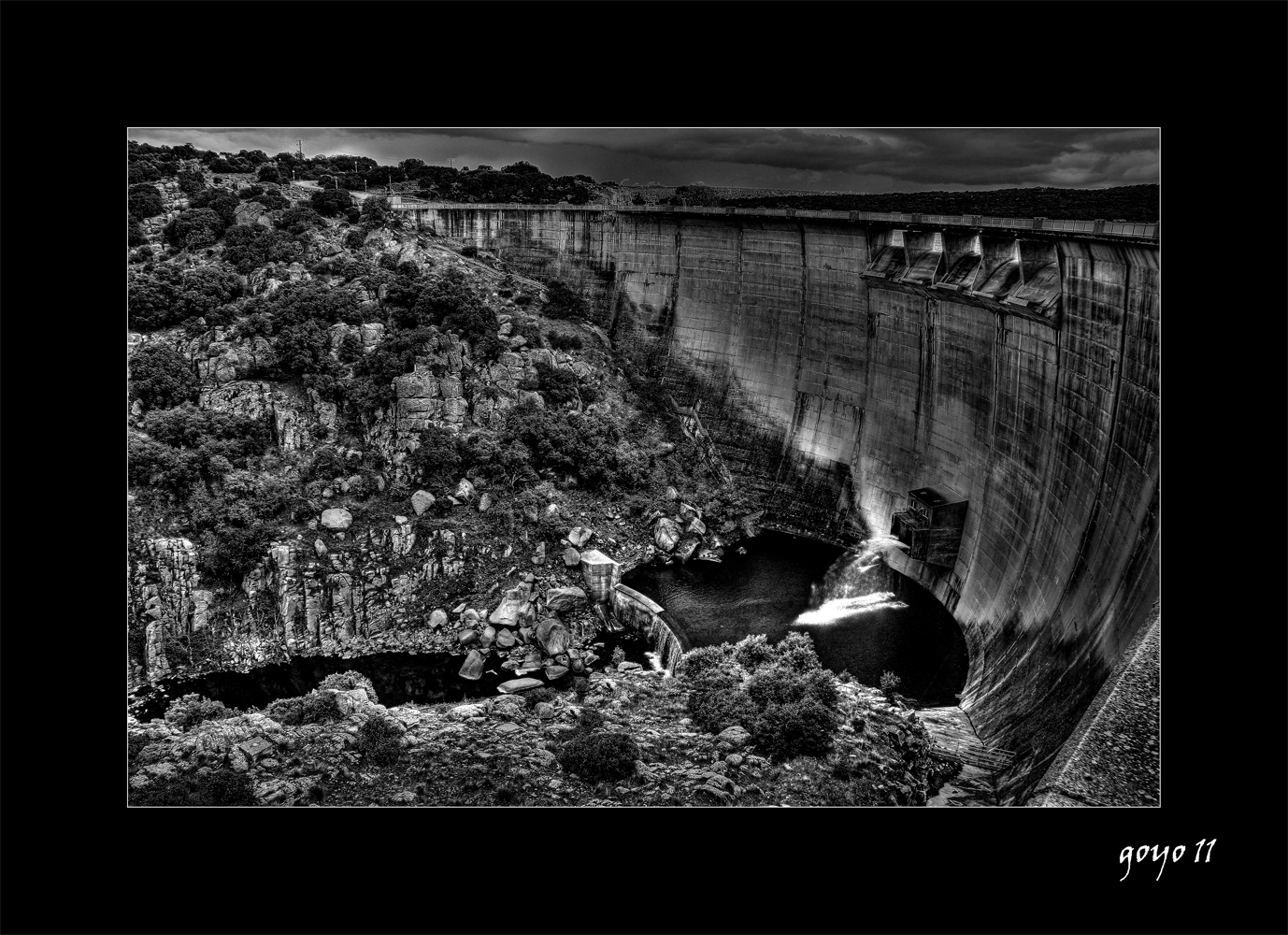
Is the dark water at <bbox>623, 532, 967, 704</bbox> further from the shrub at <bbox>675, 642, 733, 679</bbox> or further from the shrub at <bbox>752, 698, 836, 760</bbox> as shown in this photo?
the shrub at <bbox>752, 698, 836, 760</bbox>

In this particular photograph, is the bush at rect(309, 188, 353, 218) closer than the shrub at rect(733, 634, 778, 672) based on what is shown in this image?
No

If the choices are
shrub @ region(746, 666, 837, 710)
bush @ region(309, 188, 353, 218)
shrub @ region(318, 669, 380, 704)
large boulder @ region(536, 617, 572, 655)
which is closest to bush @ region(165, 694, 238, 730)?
shrub @ region(318, 669, 380, 704)

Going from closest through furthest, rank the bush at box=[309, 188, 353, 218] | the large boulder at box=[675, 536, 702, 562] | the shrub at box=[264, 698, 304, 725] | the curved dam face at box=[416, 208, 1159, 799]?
the curved dam face at box=[416, 208, 1159, 799]
the shrub at box=[264, 698, 304, 725]
the large boulder at box=[675, 536, 702, 562]
the bush at box=[309, 188, 353, 218]

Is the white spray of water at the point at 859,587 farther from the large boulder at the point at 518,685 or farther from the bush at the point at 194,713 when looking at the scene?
the bush at the point at 194,713

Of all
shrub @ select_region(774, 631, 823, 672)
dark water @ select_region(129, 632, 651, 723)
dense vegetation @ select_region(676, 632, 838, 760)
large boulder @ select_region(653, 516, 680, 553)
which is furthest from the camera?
large boulder @ select_region(653, 516, 680, 553)

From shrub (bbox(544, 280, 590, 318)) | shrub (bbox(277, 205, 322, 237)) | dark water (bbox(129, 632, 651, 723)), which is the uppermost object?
shrub (bbox(277, 205, 322, 237))

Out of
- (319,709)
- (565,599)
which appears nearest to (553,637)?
(565,599)

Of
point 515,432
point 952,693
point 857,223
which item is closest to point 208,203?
point 515,432
